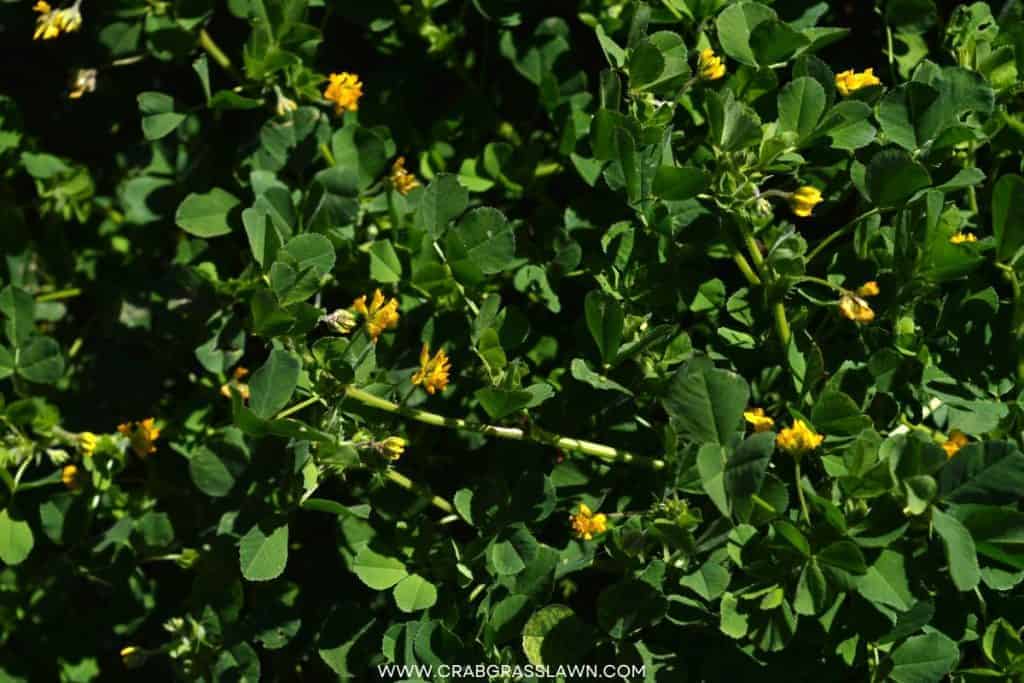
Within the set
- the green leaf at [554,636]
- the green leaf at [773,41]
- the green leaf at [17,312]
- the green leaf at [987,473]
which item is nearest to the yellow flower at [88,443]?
the green leaf at [17,312]

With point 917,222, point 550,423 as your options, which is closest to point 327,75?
point 550,423

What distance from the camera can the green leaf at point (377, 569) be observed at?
206cm

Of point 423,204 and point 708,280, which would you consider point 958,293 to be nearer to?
point 708,280

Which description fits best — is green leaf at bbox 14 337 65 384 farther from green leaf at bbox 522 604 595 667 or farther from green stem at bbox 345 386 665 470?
green leaf at bbox 522 604 595 667

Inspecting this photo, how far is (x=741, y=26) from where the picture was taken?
2.14m

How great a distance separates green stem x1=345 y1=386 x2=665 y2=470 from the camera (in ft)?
6.54

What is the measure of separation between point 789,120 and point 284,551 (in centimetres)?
121

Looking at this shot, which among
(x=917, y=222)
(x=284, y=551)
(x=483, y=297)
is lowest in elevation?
(x=284, y=551)

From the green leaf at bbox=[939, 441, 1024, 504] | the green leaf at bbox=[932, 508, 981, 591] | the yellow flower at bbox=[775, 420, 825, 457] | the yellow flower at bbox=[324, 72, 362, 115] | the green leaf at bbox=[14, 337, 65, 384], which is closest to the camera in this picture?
the green leaf at bbox=[932, 508, 981, 591]

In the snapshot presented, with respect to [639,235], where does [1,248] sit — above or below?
below

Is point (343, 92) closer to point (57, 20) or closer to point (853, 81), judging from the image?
point (57, 20)

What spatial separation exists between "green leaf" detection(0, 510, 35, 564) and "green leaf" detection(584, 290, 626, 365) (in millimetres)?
1248

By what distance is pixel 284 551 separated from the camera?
2.09 meters

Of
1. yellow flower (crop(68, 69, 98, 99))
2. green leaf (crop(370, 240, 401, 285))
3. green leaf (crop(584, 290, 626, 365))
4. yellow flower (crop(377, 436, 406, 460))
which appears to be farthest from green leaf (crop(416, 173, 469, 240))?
yellow flower (crop(68, 69, 98, 99))
